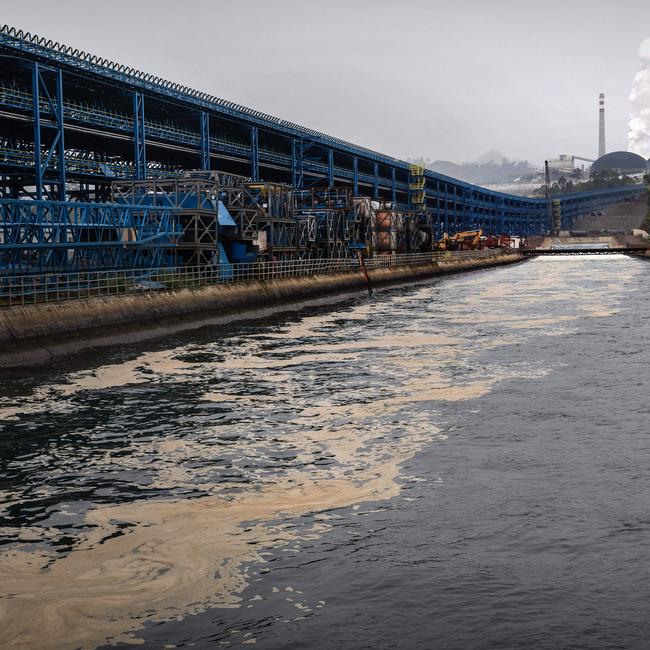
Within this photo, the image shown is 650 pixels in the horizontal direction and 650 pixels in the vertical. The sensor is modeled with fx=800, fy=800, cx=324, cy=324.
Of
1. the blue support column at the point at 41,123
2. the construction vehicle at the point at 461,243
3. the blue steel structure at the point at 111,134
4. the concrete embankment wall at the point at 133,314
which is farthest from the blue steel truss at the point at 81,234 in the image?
the construction vehicle at the point at 461,243

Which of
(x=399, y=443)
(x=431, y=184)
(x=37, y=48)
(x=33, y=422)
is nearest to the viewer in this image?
(x=399, y=443)

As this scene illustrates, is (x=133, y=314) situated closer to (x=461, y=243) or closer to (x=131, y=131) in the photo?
(x=131, y=131)

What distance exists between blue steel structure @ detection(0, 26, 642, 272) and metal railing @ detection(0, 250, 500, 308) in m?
3.41

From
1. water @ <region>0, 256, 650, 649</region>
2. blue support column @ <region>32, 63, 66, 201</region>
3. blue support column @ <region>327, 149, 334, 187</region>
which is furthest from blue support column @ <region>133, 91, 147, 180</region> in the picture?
water @ <region>0, 256, 650, 649</region>

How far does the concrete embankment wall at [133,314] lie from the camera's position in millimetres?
34281

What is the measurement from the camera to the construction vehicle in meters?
149

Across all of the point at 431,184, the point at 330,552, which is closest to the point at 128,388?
the point at 330,552

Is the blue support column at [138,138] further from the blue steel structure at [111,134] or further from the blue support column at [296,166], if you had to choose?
the blue support column at [296,166]

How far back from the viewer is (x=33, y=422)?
74.3 ft

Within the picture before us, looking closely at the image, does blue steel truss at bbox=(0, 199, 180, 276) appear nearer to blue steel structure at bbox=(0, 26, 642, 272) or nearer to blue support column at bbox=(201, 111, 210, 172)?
blue steel structure at bbox=(0, 26, 642, 272)

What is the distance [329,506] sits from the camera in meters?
15.0

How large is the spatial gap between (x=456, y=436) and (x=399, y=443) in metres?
1.56

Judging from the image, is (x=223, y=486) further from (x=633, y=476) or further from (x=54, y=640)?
(x=633, y=476)

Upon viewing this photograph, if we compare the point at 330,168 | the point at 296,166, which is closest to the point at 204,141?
the point at 296,166
